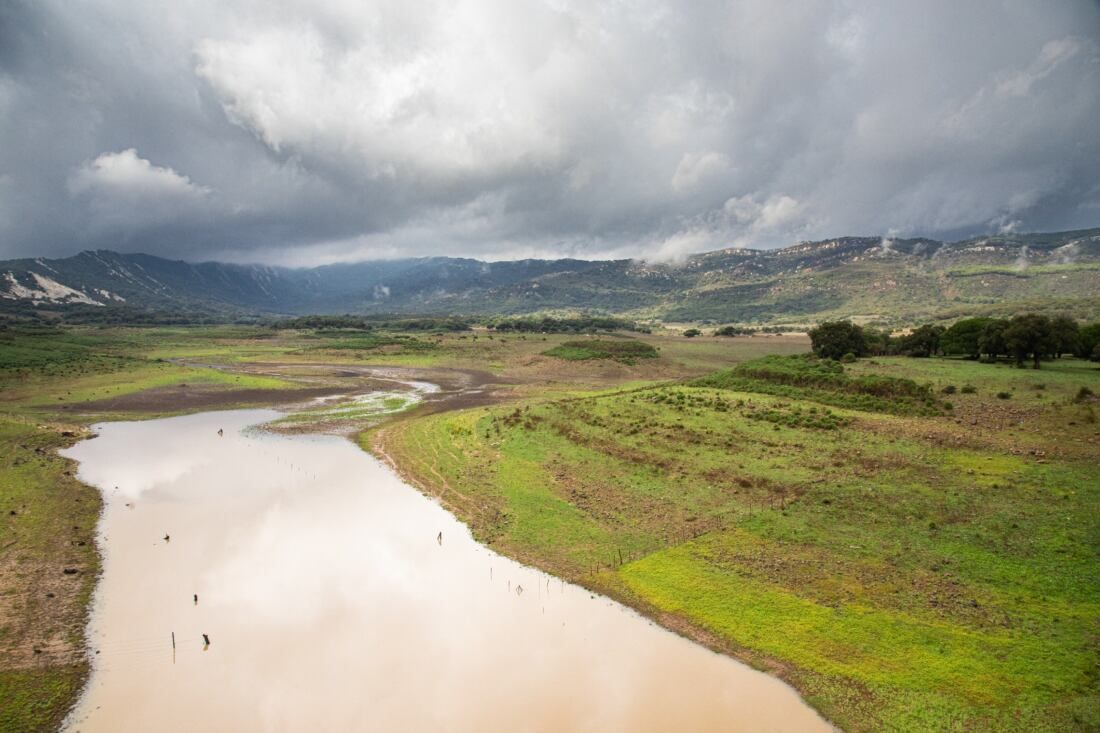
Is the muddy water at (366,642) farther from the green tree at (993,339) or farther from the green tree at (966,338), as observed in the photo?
the green tree at (966,338)

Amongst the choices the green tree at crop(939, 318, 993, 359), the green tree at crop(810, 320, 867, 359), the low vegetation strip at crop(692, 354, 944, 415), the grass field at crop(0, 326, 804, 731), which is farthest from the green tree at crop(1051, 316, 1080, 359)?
the grass field at crop(0, 326, 804, 731)

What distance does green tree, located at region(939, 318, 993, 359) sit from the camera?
60688 mm

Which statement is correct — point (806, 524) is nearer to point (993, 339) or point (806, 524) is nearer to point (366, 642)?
point (366, 642)

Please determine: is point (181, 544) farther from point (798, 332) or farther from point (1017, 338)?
point (798, 332)

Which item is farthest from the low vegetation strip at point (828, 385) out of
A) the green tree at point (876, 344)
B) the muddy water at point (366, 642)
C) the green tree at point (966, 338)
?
the muddy water at point (366, 642)

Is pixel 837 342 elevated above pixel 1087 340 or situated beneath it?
situated beneath

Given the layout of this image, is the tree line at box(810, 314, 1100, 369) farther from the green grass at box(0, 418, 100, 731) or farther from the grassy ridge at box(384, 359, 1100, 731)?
the green grass at box(0, 418, 100, 731)

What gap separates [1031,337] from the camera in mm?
51125

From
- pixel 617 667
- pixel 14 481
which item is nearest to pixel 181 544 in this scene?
pixel 14 481

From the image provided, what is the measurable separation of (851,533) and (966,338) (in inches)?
2053

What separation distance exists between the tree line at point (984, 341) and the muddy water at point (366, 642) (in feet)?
178

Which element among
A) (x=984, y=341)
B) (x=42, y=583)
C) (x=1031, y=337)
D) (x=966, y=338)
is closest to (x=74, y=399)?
(x=42, y=583)

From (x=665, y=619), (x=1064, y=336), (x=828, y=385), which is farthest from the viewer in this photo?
(x=1064, y=336)

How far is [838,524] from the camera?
2538cm
